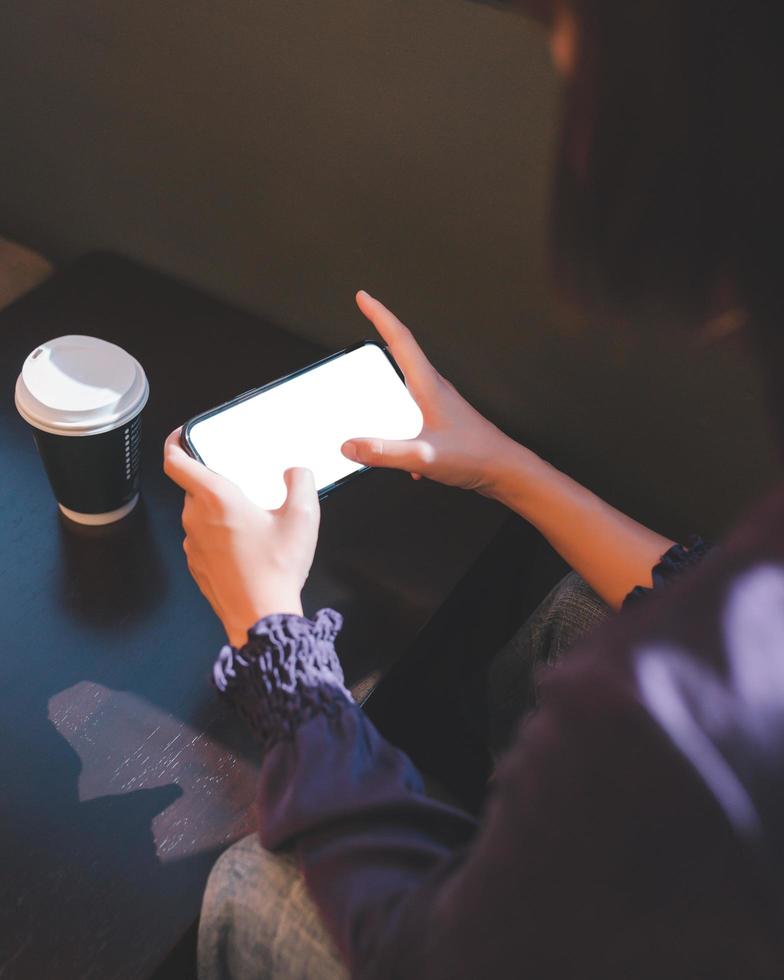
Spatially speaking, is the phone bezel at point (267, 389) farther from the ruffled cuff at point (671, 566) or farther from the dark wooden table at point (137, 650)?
the ruffled cuff at point (671, 566)

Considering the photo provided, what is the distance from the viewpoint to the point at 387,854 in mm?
528

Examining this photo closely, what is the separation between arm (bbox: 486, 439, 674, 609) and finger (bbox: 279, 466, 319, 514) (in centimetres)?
20

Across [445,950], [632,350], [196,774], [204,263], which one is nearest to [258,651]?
[196,774]

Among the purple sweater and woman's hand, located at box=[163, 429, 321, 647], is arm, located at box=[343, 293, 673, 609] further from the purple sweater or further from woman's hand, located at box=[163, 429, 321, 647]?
the purple sweater

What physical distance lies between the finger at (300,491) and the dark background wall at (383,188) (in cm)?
33

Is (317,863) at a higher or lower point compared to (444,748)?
higher

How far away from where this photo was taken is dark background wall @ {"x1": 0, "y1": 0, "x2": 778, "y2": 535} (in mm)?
849

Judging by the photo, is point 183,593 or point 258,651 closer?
point 258,651

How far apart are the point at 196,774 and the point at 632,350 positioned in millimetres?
593

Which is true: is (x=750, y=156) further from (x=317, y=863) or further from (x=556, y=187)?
(x=317, y=863)

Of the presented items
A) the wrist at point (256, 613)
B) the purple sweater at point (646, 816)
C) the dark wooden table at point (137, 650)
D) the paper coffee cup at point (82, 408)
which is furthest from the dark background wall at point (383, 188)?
the purple sweater at point (646, 816)

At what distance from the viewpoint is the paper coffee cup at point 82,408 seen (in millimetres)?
703

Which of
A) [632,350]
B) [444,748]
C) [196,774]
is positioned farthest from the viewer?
[444,748]

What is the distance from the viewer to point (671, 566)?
0.77 metres
